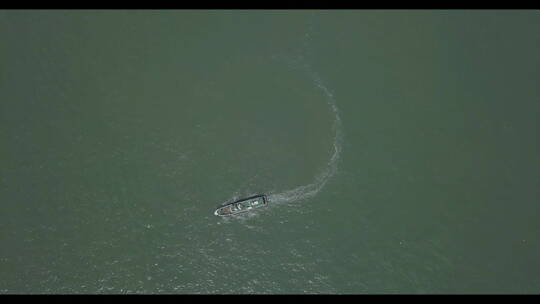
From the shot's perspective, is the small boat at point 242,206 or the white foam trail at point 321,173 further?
the white foam trail at point 321,173

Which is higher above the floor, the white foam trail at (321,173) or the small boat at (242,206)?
the white foam trail at (321,173)

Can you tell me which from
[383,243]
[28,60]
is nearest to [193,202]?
[383,243]

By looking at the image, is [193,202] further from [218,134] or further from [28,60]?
[28,60]

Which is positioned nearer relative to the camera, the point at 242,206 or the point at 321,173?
the point at 242,206

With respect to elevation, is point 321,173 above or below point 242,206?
above
